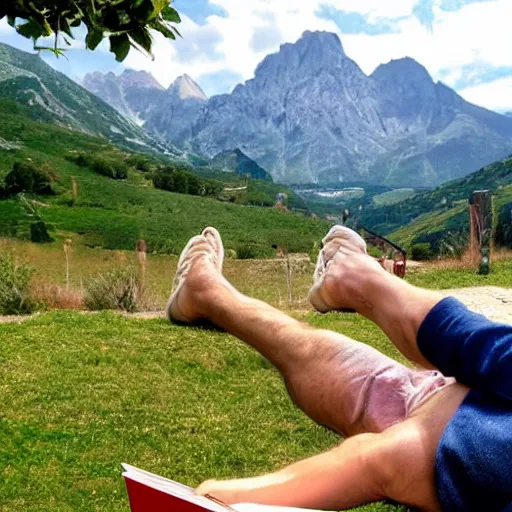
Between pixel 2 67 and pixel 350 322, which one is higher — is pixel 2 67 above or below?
above

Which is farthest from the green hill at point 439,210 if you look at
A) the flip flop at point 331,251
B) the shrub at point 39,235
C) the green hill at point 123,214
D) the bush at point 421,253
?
the flip flop at point 331,251

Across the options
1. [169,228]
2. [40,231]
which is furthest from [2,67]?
[40,231]

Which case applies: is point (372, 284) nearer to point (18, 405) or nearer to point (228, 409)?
point (228, 409)

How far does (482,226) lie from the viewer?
11992mm

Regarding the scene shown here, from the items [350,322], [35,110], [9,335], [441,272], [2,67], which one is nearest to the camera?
[9,335]

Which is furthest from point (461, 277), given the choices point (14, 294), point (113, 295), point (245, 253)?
point (245, 253)

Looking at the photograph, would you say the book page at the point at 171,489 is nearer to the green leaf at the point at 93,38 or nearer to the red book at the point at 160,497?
the red book at the point at 160,497

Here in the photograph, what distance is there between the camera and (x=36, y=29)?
78.2 inches

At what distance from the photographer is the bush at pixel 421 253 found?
19913 mm

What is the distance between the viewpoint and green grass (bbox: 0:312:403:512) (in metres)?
3.67

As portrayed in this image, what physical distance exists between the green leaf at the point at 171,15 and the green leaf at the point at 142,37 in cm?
7

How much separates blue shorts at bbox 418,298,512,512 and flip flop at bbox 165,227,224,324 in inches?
65.2

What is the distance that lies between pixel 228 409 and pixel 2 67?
17327cm

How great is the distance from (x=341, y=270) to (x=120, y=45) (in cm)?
151
